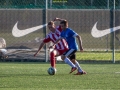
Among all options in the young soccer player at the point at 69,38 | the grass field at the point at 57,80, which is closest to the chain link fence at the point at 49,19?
the grass field at the point at 57,80

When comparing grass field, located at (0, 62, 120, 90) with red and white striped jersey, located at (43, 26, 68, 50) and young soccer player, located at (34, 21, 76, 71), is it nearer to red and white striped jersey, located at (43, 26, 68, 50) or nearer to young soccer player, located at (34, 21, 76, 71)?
young soccer player, located at (34, 21, 76, 71)

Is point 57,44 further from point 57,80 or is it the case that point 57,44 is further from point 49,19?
point 49,19

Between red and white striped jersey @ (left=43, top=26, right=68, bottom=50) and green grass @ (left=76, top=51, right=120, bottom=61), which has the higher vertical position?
red and white striped jersey @ (left=43, top=26, right=68, bottom=50)

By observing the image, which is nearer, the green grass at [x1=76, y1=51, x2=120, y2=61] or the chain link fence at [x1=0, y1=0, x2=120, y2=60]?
the chain link fence at [x1=0, y1=0, x2=120, y2=60]

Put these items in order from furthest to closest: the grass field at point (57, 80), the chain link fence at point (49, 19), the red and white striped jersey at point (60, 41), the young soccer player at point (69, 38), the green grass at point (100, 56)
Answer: the green grass at point (100, 56) → the chain link fence at point (49, 19) → the red and white striped jersey at point (60, 41) → the young soccer player at point (69, 38) → the grass field at point (57, 80)

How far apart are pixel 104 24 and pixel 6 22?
154 inches

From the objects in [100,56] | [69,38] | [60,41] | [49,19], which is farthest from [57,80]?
[100,56]


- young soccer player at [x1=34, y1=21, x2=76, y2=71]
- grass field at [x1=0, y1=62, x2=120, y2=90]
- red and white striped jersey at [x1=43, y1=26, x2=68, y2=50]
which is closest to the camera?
grass field at [x1=0, y1=62, x2=120, y2=90]

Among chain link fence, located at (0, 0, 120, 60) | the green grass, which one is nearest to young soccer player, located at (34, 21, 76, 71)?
chain link fence, located at (0, 0, 120, 60)

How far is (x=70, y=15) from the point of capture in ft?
66.8

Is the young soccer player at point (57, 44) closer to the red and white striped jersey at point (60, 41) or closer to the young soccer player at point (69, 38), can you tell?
the red and white striped jersey at point (60, 41)

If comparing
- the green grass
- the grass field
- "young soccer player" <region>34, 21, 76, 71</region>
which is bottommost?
the green grass

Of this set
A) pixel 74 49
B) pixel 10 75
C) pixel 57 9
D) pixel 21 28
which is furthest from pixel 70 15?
pixel 10 75

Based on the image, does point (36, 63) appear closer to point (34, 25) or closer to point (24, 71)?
point (34, 25)
